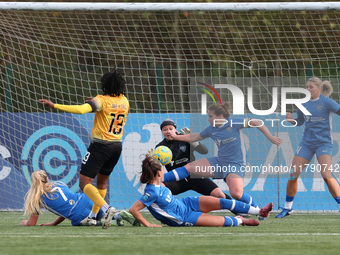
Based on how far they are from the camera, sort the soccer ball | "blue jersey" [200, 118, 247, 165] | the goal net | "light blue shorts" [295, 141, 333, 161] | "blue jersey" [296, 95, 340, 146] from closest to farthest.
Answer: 1. the soccer ball
2. "blue jersey" [200, 118, 247, 165]
3. "light blue shorts" [295, 141, 333, 161]
4. "blue jersey" [296, 95, 340, 146]
5. the goal net

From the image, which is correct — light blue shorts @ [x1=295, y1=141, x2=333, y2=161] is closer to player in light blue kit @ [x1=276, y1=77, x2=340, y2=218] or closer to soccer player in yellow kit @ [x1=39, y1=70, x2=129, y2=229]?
player in light blue kit @ [x1=276, y1=77, x2=340, y2=218]

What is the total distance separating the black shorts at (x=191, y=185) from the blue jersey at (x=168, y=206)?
137cm

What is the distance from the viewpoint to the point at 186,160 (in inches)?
352

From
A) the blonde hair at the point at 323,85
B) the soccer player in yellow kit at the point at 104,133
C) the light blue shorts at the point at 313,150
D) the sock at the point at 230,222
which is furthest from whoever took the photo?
the blonde hair at the point at 323,85

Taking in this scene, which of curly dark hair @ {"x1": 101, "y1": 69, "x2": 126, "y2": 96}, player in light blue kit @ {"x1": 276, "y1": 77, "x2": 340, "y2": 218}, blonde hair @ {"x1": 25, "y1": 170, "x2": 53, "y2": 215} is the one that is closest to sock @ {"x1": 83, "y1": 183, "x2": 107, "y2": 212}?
blonde hair @ {"x1": 25, "y1": 170, "x2": 53, "y2": 215}

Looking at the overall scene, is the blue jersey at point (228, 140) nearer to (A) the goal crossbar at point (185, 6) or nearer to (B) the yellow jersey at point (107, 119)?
(B) the yellow jersey at point (107, 119)

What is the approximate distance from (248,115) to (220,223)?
4.64m

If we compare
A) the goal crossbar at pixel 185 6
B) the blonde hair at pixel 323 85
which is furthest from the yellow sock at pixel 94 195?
the blonde hair at pixel 323 85

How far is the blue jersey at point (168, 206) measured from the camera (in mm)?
7109

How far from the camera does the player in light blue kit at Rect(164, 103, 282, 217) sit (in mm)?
8539

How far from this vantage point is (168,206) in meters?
7.16

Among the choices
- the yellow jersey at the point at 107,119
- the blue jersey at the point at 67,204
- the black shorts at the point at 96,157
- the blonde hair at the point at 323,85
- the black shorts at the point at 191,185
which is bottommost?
the blue jersey at the point at 67,204

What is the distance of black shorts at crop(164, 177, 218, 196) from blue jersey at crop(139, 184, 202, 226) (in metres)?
1.37

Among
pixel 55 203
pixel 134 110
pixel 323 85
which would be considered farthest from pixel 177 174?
pixel 134 110
